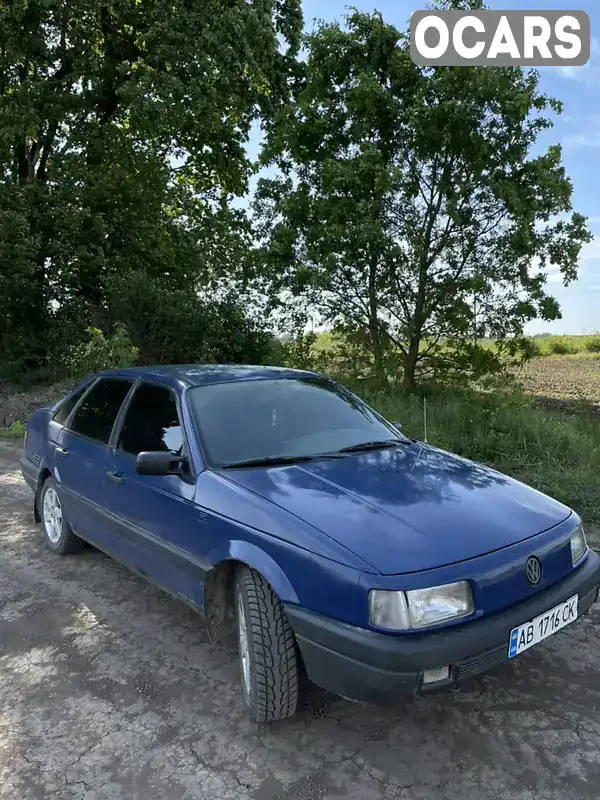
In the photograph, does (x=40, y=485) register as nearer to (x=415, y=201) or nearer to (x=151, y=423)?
(x=151, y=423)

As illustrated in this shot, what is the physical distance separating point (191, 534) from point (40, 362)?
529 inches

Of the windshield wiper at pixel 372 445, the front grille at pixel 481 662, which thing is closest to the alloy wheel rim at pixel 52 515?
the windshield wiper at pixel 372 445

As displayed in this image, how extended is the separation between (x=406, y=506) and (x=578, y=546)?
92 cm

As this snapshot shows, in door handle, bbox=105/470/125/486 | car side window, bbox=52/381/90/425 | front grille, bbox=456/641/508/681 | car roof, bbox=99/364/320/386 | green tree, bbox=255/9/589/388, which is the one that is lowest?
front grille, bbox=456/641/508/681

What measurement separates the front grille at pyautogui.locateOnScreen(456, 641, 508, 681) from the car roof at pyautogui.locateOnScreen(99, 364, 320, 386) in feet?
7.09

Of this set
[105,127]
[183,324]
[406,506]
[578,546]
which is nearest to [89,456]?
[406,506]

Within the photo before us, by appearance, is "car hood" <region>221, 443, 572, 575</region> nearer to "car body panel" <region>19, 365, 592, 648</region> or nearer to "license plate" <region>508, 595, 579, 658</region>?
"car body panel" <region>19, 365, 592, 648</region>

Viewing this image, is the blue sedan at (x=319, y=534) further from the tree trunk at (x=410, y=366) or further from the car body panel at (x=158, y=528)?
the tree trunk at (x=410, y=366)

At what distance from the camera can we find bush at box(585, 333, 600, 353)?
85.0 feet

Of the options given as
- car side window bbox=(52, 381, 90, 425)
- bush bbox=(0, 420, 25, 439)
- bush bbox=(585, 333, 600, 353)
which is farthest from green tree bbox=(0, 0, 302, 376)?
bush bbox=(585, 333, 600, 353)

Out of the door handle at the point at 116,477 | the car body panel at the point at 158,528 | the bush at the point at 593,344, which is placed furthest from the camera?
the bush at the point at 593,344

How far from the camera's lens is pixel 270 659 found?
2678 mm

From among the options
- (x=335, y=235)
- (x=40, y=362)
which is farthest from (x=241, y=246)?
(x=40, y=362)

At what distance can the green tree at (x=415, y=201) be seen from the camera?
9.45m
